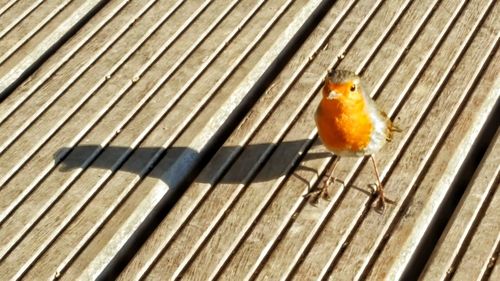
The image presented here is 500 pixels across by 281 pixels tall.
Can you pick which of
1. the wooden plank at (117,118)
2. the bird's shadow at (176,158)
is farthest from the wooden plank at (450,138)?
the wooden plank at (117,118)

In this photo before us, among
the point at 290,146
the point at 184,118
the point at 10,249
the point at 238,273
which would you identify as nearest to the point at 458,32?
the point at 290,146

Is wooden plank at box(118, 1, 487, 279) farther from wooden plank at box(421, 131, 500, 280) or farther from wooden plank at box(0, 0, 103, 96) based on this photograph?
wooden plank at box(0, 0, 103, 96)

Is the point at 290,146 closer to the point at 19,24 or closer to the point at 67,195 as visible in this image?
the point at 67,195

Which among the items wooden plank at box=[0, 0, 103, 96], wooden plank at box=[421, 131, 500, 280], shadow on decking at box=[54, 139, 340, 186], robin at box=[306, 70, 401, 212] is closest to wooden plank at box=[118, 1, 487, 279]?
shadow on decking at box=[54, 139, 340, 186]

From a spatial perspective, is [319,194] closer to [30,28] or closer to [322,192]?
[322,192]

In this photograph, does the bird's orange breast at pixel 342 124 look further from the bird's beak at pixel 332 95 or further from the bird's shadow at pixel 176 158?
the bird's shadow at pixel 176 158

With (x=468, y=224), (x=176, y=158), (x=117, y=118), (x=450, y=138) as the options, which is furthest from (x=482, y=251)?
(x=117, y=118)

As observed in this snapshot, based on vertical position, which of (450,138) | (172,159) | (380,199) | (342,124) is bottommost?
(172,159)
